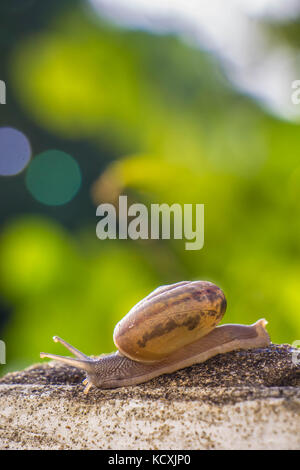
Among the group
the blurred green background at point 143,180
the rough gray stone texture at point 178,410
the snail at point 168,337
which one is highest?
the blurred green background at point 143,180

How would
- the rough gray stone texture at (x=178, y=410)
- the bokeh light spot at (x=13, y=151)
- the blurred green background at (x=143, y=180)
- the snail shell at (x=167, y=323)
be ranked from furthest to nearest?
the bokeh light spot at (x=13, y=151)
the blurred green background at (x=143, y=180)
the snail shell at (x=167, y=323)
the rough gray stone texture at (x=178, y=410)

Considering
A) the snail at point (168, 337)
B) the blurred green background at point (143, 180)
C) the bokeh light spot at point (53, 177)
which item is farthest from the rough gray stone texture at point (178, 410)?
the bokeh light spot at point (53, 177)

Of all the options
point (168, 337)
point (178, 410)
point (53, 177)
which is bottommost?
point (178, 410)

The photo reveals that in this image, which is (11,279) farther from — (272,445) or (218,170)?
(272,445)

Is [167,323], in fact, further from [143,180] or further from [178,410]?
[143,180]

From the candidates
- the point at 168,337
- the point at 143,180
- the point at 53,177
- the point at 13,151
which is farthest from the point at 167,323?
the point at 13,151

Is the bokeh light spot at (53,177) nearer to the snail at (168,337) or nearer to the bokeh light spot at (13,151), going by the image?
the bokeh light spot at (13,151)

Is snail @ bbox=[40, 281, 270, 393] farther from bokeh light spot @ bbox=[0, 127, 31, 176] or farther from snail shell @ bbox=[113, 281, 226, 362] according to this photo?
bokeh light spot @ bbox=[0, 127, 31, 176]
